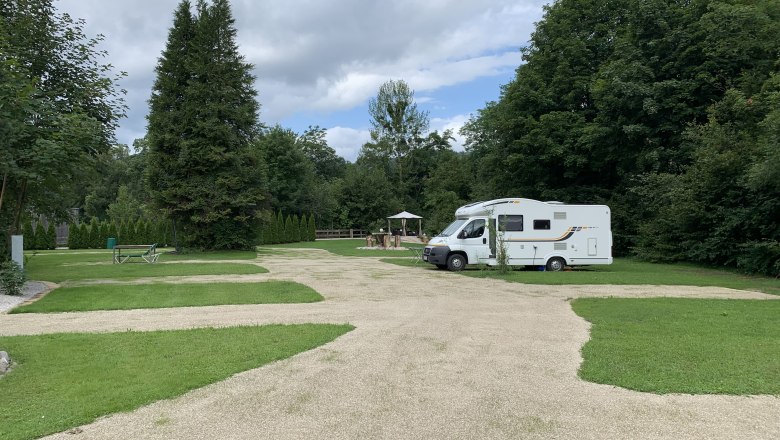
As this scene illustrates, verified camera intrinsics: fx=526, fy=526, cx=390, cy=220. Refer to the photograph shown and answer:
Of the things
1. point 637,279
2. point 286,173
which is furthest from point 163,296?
point 286,173

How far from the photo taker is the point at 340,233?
6128 cm

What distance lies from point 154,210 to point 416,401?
30731 mm

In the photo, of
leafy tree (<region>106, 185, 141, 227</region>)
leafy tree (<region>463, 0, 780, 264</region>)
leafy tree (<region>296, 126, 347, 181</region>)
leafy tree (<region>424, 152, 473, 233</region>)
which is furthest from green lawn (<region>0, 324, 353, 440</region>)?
leafy tree (<region>296, 126, 347, 181</region>)

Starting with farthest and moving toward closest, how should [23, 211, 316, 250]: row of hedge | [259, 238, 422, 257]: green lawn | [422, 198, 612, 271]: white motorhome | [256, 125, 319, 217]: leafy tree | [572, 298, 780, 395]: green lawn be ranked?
[256, 125, 319, 217]: leafy tree < [23, 211, 316, 250]: row of hedge < [259, 238, 422, 257]: green lawn < [422, 198, 612, 271]: white motorhome < [572, 298, 780, 395]: green lawn

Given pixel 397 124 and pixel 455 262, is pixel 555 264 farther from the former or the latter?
pixel 397 124

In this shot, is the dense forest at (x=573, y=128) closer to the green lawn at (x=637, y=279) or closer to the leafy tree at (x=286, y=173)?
the green lawn at (x=637, y=279)

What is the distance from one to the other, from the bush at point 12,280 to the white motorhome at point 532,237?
12251 mm

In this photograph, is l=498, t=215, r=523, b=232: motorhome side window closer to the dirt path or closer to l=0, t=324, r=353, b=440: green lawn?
the dirt path

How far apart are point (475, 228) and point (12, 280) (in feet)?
44.6

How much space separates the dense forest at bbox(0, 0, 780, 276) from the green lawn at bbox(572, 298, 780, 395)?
9050 mm

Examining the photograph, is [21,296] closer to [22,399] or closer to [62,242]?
[22,399]

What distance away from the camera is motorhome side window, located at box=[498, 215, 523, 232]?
60.0 ft

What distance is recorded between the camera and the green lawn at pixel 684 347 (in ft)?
17.2

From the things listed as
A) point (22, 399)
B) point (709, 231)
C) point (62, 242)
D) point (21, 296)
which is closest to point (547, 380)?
point (22, 399)
